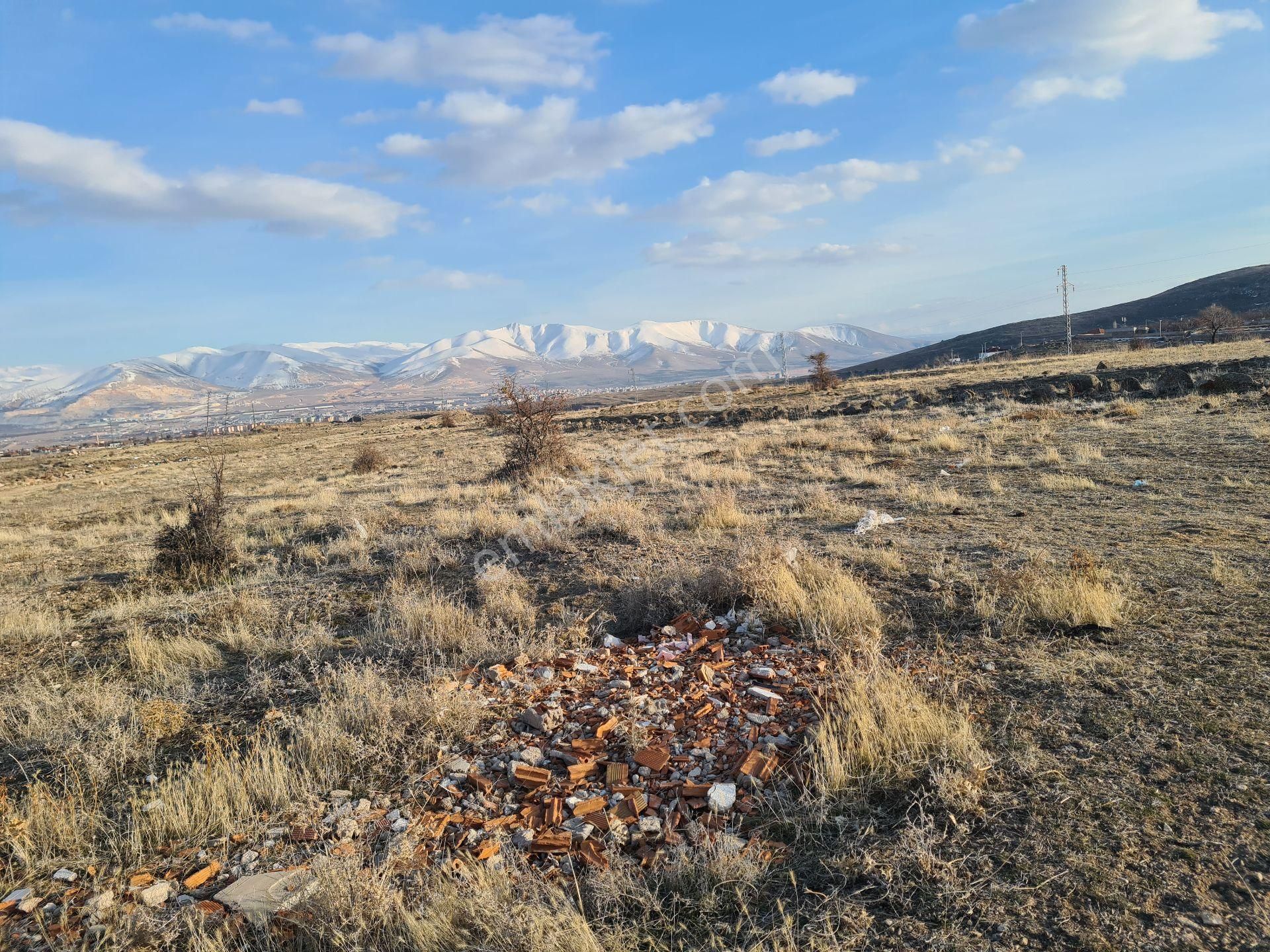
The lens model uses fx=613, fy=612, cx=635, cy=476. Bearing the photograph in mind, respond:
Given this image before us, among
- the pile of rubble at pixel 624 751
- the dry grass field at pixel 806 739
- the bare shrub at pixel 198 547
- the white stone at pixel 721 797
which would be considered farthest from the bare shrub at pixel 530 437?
the white stone at pixel 721 797

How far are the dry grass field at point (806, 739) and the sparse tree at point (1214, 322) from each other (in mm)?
50263

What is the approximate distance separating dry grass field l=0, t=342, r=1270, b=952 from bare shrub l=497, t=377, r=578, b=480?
548 cm

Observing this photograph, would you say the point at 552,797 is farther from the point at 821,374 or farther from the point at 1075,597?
the point at 821,374

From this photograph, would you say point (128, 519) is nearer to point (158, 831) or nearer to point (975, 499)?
point (158, 831)

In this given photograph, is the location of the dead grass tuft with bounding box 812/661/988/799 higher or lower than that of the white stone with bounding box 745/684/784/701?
higher

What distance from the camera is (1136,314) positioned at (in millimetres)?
108562

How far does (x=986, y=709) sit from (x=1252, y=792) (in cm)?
116

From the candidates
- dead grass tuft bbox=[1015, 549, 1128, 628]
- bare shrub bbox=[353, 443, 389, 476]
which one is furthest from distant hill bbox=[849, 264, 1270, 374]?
dead grass tuft bbox=[1015, 549, 1128, 628]

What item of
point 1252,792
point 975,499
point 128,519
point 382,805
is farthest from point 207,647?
point 128,519

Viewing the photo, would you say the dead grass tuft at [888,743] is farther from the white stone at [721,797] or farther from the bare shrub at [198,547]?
the bare shrub at [198,547]

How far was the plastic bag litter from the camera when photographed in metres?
8.41

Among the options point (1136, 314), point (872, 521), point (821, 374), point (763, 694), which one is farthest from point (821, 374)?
point (1136, 314)

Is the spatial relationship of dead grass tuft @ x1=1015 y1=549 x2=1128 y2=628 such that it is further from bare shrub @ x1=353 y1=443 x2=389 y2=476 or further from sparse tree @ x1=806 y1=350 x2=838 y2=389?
sparse tree @ x1=806 y1=350 x2=838 y2=389

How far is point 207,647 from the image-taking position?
5875mm
